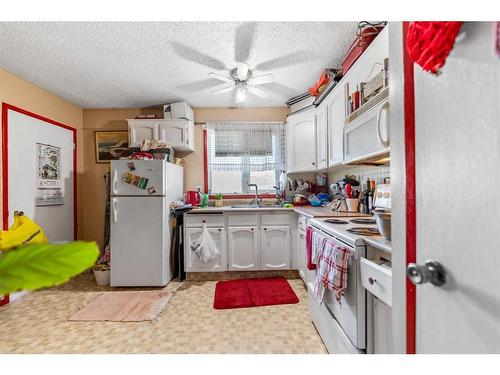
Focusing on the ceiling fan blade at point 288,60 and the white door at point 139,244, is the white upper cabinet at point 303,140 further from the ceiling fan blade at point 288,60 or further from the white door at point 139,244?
the white door at point 139,244

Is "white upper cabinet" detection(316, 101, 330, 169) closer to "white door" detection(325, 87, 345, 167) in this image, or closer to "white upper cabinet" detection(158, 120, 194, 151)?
"white door" detection(325, 87, 345, 167)

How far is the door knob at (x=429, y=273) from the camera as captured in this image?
1.58ft

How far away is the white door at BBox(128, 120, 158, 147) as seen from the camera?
312cm

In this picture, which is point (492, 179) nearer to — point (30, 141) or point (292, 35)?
point (292, 35)

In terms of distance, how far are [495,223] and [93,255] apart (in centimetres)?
59

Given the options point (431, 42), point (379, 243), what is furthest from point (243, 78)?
point (431, 42)

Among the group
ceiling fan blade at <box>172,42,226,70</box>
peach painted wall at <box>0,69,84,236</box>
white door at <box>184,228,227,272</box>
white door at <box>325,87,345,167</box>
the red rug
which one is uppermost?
ceiling fan blade at <box>172,42,226,70</box>

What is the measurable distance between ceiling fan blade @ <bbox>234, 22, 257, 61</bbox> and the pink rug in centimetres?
228

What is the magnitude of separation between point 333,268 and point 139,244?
2.04m

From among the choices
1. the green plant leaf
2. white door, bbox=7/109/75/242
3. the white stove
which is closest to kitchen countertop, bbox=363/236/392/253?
the white stove

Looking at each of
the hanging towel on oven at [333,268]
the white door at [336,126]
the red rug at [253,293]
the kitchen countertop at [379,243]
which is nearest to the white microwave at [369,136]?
the white door at [336,126]

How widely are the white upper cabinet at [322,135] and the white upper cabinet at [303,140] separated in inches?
3.0

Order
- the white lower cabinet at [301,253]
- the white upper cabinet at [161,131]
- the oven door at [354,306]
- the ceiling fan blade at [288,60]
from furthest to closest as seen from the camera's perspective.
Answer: the white upper cabinet at [161,131]
the white lower cabinet at [301,253]
the ceiling fan blade at [288,60]
the oven door at [354,306]
